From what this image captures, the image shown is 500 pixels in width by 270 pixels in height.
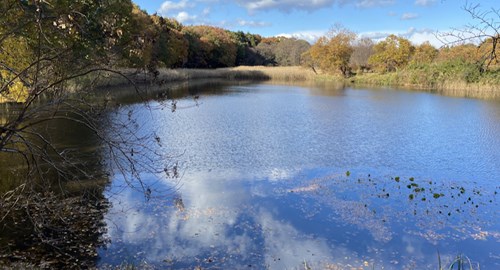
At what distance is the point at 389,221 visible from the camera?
7.35 metres

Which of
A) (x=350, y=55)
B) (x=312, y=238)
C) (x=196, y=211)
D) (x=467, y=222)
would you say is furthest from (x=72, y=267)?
(x=350, y=55)

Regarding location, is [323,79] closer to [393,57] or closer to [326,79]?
[326,79]

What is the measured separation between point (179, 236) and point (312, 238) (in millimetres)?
2033

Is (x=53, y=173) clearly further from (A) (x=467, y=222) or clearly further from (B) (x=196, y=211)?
(A) (x=467, y=222)

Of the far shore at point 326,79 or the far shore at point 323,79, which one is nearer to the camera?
the far shore at point 326,79

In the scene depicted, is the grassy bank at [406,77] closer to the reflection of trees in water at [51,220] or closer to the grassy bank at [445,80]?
the grassy bank at [445,80]

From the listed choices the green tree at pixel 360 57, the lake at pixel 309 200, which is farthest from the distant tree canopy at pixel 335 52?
the lake at pixel 309 200

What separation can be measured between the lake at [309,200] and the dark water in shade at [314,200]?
1.0 inches

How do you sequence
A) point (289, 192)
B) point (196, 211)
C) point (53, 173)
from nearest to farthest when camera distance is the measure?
point (196, 211) < point (289, 192) < point (53, 173)

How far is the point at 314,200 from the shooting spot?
8.31 metres

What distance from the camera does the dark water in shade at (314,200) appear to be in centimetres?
607

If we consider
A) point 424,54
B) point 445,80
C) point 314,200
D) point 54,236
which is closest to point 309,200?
point 314,200

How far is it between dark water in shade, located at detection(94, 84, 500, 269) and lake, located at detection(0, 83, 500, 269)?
0.03 m

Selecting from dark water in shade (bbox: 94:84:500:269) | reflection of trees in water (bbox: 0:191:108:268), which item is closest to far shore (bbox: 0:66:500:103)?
dark water in shade (bbox: 94:84:500:269)
